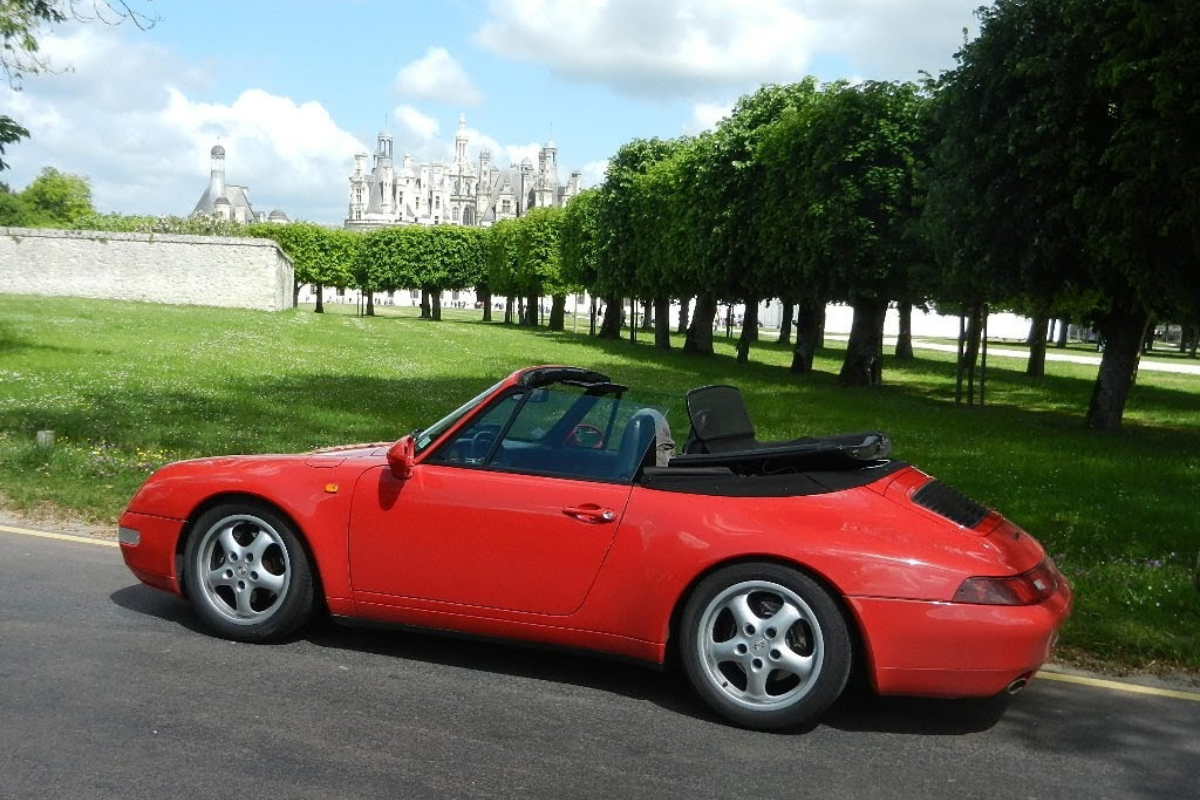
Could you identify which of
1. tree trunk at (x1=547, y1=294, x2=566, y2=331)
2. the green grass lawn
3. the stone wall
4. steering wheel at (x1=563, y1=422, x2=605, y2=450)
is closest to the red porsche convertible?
steering wheel at (x1=563, y1=422, x2=605, y2=450)

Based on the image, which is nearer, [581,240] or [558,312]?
[581,240]

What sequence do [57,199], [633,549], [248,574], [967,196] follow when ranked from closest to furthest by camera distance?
[633,549]
[248,574]
[967,196]
[57,199]

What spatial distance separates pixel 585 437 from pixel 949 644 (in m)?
1.86

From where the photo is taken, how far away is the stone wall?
59188mm

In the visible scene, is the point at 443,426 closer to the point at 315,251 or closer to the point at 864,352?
the point at 864,352

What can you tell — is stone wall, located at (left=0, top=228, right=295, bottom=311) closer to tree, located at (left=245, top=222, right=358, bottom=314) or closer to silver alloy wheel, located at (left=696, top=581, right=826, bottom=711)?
tree, located at (left=245, top=222, right=358, bottom=314)

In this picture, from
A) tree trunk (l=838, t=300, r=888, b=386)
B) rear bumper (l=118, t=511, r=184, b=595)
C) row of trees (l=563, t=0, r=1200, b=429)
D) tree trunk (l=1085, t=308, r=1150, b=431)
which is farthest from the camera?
tree trunk (l=838, t=300, r=888, b=386)

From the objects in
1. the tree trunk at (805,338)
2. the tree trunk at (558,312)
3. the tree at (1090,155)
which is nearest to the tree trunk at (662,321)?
the tree trunk at (805,338)

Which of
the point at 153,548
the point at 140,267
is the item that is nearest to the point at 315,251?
the point at 140,267

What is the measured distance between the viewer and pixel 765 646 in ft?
16.4

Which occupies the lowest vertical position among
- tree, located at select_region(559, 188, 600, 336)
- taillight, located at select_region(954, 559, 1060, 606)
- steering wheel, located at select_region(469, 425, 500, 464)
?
taillight, located at select_region(954, 559, 1060, 606)

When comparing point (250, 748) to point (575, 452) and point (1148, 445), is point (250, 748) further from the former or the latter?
point (1148, 445)

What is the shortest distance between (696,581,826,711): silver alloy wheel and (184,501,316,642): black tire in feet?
6.50

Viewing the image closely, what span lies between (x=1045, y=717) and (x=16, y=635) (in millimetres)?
4741
